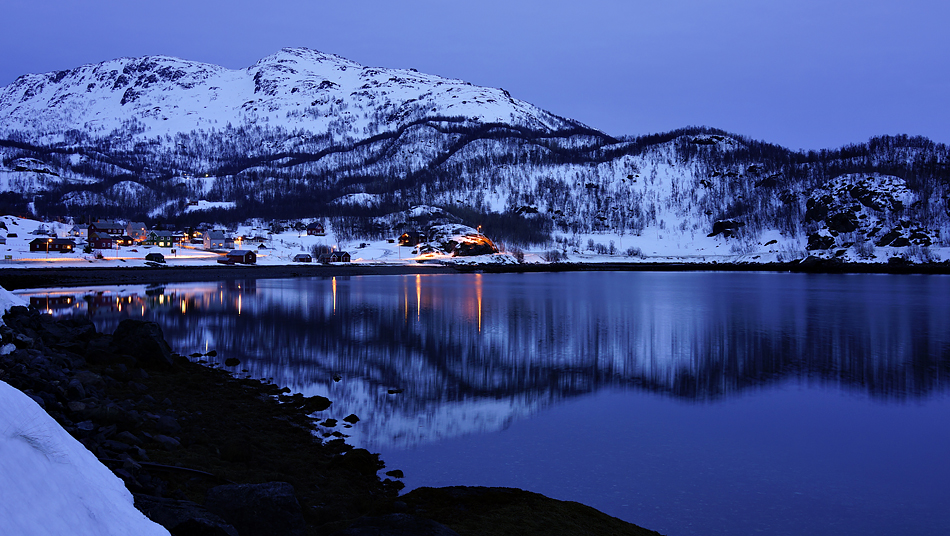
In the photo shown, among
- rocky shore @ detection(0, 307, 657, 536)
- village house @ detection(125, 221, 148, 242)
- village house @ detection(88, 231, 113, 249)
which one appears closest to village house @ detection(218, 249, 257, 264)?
village house @ detection(88, 231, 113, 249)

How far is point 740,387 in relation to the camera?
18109 millimetres

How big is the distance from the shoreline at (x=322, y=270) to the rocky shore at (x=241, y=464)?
47.9 meters

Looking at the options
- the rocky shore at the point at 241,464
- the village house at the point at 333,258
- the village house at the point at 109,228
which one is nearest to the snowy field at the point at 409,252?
the village house at the point at 333,258

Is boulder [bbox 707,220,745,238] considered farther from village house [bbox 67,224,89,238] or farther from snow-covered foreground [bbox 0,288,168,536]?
snow-covered foreground [bbox 0,288,168,536]

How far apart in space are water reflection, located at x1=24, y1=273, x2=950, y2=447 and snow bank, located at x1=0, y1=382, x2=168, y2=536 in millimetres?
8224

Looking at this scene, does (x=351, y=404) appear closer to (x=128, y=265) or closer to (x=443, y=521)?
(x=443, y=521)

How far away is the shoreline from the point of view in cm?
6462

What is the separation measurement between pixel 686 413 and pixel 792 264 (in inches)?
5751

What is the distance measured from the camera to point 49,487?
3611 mm

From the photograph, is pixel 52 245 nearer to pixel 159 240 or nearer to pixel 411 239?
pixel 159 240

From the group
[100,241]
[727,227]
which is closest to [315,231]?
[100,241]

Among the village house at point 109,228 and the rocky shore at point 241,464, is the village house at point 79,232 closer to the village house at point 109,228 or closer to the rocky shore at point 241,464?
the village house at point 109,228

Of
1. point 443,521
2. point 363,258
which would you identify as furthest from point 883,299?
point 363,258

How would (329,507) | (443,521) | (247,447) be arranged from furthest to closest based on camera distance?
(247,447), (329,507), (443,521)
